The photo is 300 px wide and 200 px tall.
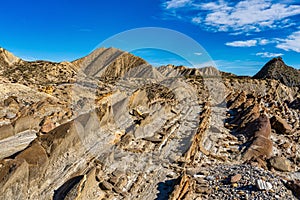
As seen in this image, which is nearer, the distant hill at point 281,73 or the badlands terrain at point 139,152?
the badlands terrain at point 139,152

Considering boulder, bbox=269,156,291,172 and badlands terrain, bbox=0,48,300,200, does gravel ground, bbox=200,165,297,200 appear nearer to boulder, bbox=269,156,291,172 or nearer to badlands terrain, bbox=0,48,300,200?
badlands terrain, bbox=0,48,300,200

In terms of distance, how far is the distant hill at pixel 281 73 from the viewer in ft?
220

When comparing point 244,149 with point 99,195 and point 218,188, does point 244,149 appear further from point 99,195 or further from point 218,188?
point 99,195

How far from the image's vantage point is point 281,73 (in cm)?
7125

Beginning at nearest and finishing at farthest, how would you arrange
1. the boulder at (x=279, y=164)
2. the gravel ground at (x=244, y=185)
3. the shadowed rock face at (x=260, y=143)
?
the gravel ground at (x=244, y=185) → the boulder at (x=279, y=164) → the shadowed rock face at (x=260, y=143)

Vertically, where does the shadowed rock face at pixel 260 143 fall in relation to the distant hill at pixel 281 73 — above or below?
below

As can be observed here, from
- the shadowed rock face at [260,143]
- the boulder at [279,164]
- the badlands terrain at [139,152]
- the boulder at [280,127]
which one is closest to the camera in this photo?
the badlands terrain at [139,152]

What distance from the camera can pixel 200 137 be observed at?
45.5 feet

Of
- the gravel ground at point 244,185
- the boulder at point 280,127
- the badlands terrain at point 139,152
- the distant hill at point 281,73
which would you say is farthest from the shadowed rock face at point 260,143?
the distant hill at point 281,73

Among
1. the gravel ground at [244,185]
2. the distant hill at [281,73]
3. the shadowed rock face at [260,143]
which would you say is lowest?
the gravel ground at [244,185]

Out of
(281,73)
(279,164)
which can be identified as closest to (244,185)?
(279,164)

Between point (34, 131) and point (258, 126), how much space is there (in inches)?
490

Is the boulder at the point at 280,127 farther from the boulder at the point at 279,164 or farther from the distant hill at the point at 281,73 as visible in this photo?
the distant hill at the point at 281,73

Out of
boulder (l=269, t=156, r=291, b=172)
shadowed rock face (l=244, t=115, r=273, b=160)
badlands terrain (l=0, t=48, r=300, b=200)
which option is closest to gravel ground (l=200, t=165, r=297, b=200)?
badlands terrain (l=0, t=48, r=300, b=200)
